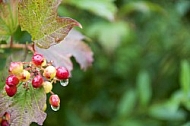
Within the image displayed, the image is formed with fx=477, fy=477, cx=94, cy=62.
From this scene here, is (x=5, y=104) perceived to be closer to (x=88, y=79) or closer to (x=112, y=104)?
(x=88, y=79)

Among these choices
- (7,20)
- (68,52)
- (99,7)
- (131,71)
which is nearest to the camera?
(7,20)

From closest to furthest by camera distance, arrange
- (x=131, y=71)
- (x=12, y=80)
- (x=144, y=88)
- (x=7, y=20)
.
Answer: (x=12, y=80) < (x=7, y=20) < (x=144, y=88) < (x=131, y=71)

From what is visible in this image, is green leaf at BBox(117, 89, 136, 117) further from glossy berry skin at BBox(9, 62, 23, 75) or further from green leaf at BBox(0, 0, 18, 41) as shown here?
glossy berry skin at BBox(9, 62, 23, 75)

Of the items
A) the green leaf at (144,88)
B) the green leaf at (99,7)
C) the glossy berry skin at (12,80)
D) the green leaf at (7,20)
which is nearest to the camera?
the glossy berry skin at (12,80)

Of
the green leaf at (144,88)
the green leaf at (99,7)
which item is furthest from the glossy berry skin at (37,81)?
the green leaf at (144,88)

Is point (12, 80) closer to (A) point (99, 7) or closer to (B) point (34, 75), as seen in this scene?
(B) point (34, 75)

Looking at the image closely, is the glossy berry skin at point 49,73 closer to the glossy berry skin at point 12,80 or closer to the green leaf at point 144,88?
the glossy berry skin at point 12,80

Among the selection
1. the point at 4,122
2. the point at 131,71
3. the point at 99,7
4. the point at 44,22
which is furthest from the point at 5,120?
the point at 131,71
